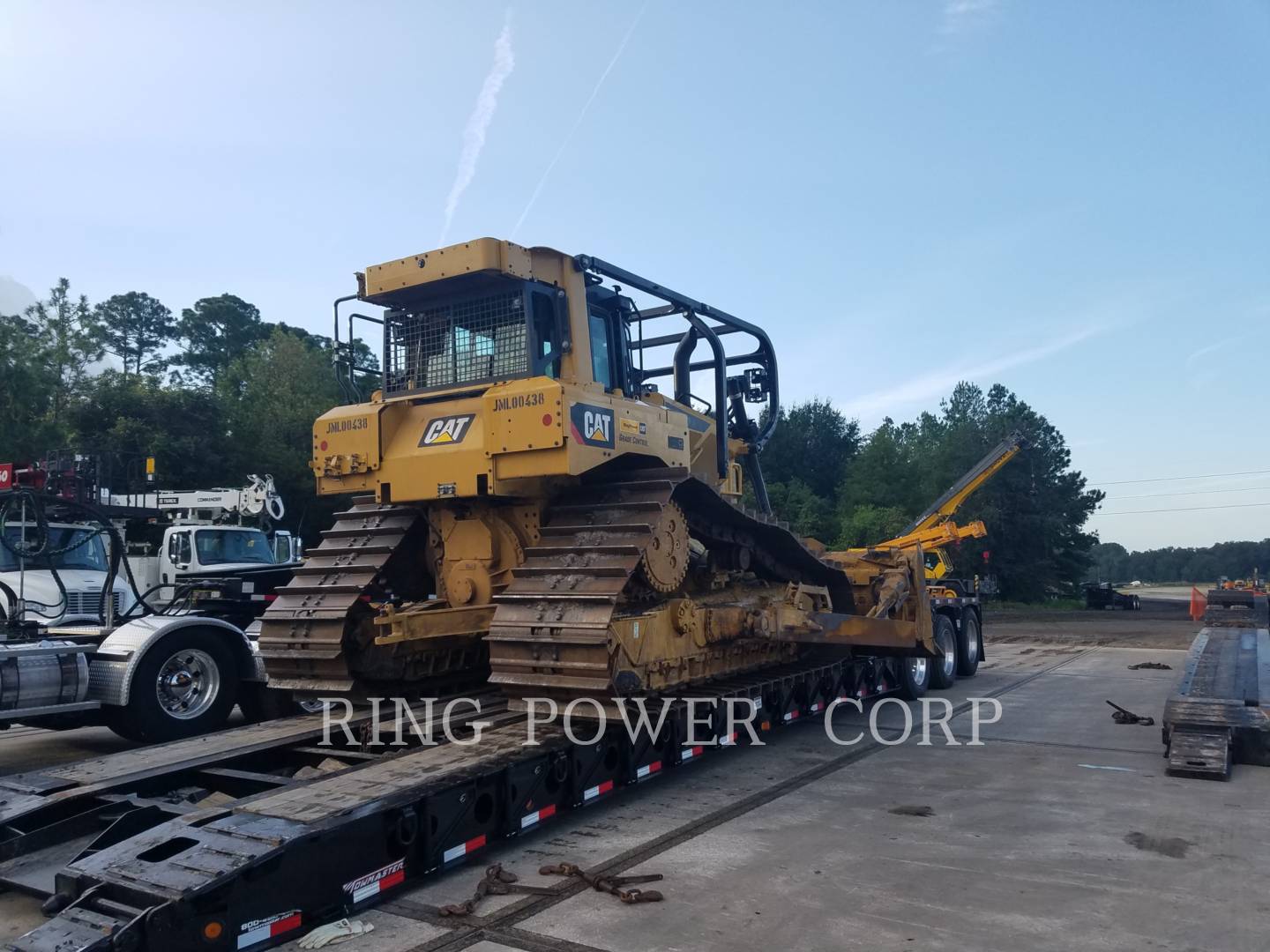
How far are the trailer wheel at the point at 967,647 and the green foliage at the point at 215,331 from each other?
58.1 metres

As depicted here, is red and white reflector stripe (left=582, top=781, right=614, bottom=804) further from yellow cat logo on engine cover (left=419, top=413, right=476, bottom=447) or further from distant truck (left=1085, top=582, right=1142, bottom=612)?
distant truck (left=1085, top=582, right=1142, bottom=612)

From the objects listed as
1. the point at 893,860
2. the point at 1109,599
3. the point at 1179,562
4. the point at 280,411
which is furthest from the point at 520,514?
the point at 1179,562

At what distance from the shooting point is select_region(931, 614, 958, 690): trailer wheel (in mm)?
13008

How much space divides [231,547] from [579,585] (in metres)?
10.8

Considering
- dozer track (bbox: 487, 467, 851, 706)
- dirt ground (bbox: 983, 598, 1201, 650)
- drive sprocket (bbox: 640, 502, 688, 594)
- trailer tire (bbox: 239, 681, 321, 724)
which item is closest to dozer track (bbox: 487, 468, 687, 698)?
dozer track (bbox: 487, 467, 851, 706)

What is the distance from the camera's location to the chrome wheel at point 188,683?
8.93m

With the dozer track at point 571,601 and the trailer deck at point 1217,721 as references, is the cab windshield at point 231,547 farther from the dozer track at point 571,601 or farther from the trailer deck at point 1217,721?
the trailer deck at point 1217,721

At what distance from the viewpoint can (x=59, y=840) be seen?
5.16 m

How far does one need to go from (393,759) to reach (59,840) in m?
1.75

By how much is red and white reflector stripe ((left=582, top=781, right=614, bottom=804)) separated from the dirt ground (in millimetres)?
17716

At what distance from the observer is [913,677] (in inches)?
477

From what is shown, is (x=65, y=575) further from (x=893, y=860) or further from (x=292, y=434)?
(x=292, y=434)

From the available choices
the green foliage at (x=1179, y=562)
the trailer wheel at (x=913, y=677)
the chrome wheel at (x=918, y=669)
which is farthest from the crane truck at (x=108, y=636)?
the green foliage at (x=1179, y=562)

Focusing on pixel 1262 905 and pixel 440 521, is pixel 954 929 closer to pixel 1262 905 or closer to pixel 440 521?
pixel 1262 905
